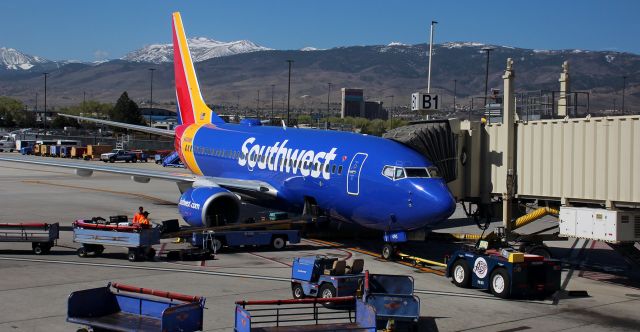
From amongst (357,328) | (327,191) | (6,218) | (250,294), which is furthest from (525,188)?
(6,218)

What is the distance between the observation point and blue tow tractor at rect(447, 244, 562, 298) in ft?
66.7

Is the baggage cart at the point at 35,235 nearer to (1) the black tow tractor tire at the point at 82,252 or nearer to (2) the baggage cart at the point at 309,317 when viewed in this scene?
(1) the black tow tractor tire at the point at 82,252

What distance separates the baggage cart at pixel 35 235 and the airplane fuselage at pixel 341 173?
8884 mm

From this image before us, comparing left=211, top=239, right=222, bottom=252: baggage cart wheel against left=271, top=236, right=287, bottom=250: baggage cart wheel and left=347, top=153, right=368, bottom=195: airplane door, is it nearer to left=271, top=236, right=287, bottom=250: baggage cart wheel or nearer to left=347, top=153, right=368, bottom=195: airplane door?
left=271, top=236, right=287, bottom=250: baggage cart wheel

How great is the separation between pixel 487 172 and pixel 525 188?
181 centimetres

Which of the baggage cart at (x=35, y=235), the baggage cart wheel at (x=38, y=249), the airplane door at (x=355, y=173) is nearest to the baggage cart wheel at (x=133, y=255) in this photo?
the baggage cart at (x=35, y=235)

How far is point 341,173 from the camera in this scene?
26.8m

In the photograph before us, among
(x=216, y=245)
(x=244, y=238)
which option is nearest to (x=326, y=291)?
(x=216, y=245)

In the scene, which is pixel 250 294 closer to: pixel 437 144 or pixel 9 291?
pixel 9 291

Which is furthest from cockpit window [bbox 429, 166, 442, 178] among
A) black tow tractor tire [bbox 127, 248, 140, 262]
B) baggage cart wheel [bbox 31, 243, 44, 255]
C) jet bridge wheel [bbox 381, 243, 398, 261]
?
baggage cart wheel [bbox 31, 243, 44, 255]

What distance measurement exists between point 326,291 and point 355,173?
7.70m

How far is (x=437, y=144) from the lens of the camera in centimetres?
2597

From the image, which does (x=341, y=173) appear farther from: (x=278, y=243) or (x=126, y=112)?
(x=126, y=112)

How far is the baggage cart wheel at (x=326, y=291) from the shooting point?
62.1ft
